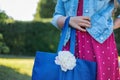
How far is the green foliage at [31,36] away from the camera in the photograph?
73.3 feet

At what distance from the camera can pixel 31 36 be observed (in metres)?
22.8

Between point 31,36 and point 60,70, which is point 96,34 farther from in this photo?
point 31,36

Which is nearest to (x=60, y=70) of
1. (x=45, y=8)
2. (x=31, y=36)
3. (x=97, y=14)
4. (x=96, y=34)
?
(x=96, y=34)

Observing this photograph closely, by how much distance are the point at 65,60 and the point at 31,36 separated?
19498 mm

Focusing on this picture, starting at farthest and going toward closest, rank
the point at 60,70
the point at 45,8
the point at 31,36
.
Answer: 1. the point at 45,8
2. the point at 31,36
3. the point at 60,70

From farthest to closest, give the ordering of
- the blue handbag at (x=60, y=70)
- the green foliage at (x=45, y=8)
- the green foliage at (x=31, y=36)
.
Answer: the green foliage at (x=45, y=8), the green foliage at (x=31, y=36), the blue handbag at (x=60, y=70)

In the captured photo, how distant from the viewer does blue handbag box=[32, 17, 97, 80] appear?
10.7 feet

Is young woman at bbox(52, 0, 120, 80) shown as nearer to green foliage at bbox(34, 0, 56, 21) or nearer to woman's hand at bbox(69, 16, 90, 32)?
woman's hand at bbox(69, 16, 90, 32)

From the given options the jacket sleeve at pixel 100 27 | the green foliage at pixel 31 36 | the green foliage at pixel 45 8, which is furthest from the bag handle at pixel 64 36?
the green foliage at pixel 45 8

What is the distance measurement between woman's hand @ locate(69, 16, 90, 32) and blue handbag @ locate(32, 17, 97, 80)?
0.15 ft

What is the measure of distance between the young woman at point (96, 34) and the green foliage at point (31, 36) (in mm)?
18794

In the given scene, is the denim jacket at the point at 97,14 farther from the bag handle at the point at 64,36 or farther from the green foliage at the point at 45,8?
the green foliage at the point at 45,8

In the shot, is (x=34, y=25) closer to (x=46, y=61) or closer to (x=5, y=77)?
(x=5, y=77)

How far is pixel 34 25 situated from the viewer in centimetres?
2256
